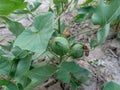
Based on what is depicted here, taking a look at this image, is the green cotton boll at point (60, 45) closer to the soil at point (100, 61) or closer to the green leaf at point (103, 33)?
the green leaf at point (103, 33)

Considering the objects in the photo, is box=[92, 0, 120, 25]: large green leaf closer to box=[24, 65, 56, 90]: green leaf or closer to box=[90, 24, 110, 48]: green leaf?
box=[90, 24, 110, 48]: green leaf

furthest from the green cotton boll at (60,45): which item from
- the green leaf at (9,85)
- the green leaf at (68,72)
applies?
the green leaf at (9,85)

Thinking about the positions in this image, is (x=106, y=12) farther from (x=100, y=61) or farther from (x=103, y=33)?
(x=100, y=61)

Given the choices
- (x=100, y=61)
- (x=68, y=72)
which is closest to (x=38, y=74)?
(x=68, y=72)

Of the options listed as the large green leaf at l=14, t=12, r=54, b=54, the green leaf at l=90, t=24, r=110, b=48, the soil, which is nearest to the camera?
the large green leaf at l=14, t=12, r=54, b=54

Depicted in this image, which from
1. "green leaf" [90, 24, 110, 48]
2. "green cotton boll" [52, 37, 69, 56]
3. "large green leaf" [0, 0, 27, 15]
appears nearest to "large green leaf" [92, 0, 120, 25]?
"green leaf" [90, 24, 110, 48]

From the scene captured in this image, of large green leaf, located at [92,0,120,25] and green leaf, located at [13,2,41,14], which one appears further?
green leaf, located at [13,2,41,14]

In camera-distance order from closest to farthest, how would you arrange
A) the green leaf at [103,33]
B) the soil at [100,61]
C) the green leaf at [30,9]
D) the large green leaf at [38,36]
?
1. the large green leaf at [38,36]
2. the green leaf at [103,33]
3. the green leaf at [30,9]
4. the soil at [100,61]
